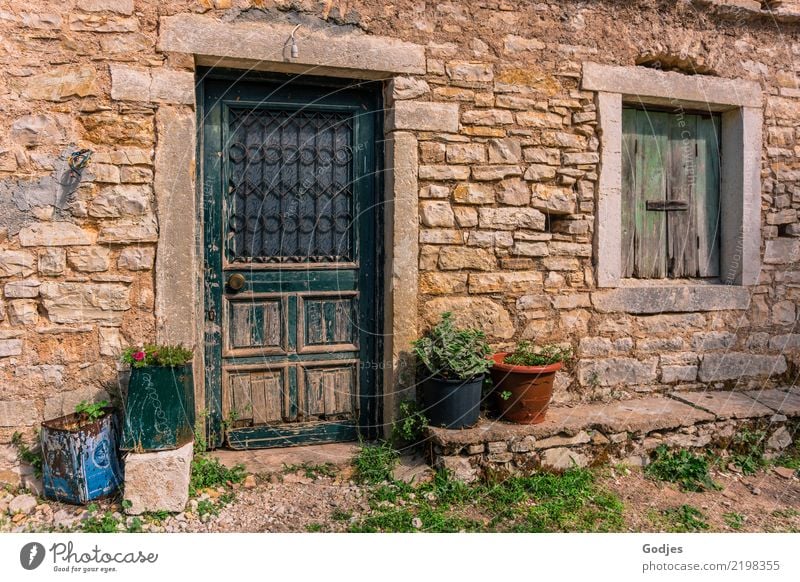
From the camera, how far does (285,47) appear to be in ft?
11.1

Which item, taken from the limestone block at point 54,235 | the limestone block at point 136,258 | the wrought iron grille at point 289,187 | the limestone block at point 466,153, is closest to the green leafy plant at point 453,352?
the wrought iron grille at point 289,187

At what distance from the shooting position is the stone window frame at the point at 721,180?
158 inches

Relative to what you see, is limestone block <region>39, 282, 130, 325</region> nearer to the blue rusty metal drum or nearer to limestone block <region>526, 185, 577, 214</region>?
the blue rusty metal drum

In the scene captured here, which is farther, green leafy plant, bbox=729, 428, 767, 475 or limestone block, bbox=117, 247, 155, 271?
green leafy plant, bbox=729, 428, 767, 475

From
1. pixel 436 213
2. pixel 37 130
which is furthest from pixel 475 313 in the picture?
pixel 37 130

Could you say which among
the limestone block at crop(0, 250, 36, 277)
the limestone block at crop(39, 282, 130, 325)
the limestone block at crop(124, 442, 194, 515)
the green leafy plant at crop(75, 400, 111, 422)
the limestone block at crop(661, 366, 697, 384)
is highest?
the limestone block at crop(0, 250, 36, 277)

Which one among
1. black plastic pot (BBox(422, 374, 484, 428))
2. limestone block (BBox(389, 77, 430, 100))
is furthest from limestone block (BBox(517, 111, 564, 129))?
black plastic pot (BBox(422, 374, 484, 428))

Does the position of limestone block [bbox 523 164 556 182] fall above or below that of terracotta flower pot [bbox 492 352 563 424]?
above

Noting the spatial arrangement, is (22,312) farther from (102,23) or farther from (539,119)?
(539,119)

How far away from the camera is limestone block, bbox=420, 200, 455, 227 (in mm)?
3660

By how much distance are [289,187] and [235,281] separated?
2.16 feet

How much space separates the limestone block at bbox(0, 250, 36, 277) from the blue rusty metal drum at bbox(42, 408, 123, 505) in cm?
79

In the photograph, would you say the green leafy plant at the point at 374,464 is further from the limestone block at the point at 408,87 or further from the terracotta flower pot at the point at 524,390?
the limestone block at the point at 408,87

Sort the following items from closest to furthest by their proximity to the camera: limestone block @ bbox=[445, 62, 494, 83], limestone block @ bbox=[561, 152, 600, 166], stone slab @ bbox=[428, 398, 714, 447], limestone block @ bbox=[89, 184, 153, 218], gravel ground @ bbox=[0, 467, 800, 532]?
Result: gravel ground @ bbox=[0, 467, 800, 532]
limestone block @ bbox=[89, 184, 153, 218]
stone slab @ bbox=[428, 398, 714, 447]
limestone block @ bbox=[445, 62, 494, 83]
limestone block @ bbox=[561, 152, 600, 166]
